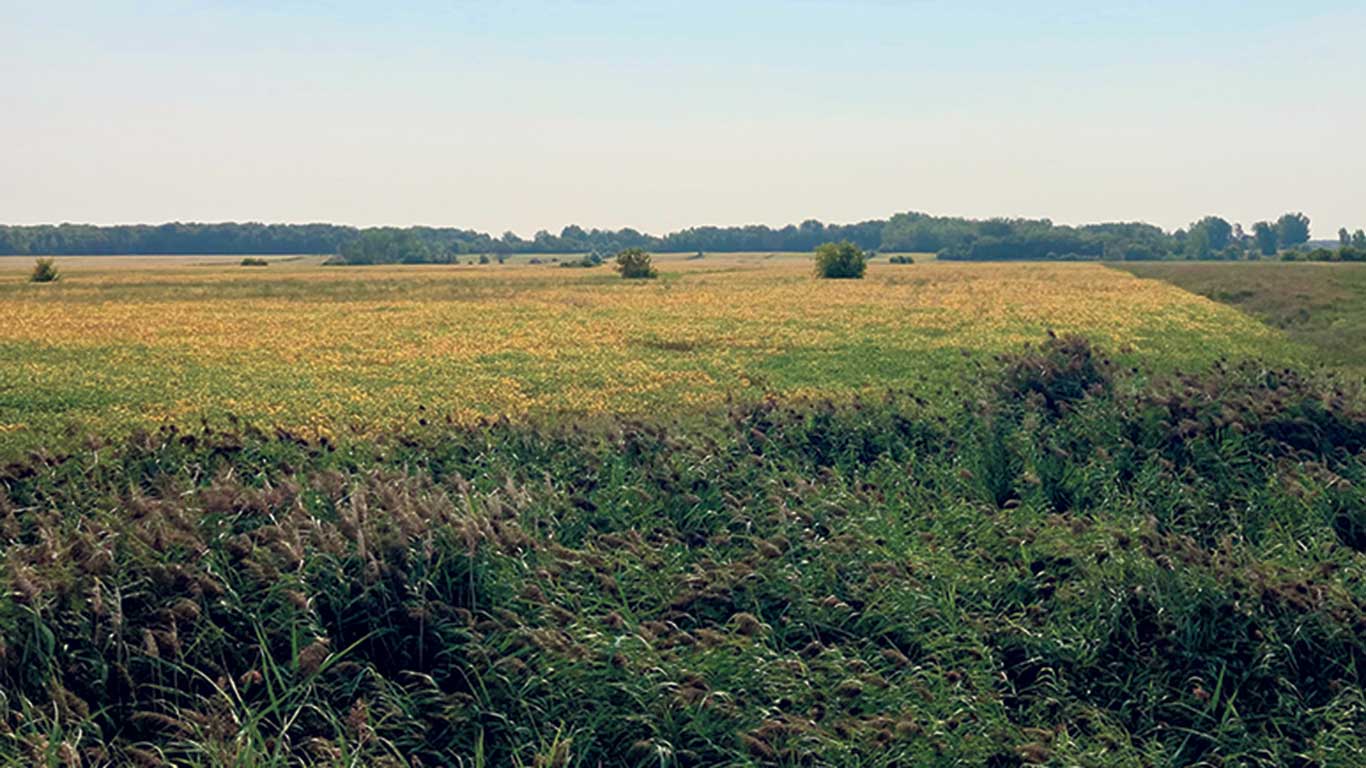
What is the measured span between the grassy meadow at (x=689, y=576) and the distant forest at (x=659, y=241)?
118358 mm

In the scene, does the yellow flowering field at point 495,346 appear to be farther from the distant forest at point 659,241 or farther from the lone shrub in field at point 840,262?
the distant forest at point 659,241

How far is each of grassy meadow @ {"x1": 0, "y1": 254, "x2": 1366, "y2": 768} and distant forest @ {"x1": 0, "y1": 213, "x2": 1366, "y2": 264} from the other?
118 meters

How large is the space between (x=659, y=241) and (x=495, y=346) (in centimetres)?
15777

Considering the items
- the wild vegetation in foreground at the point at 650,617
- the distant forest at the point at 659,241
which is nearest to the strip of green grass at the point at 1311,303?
the wild vegetation in foreground at the point at 650,617

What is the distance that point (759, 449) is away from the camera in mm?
14258

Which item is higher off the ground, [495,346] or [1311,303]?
[495,346]

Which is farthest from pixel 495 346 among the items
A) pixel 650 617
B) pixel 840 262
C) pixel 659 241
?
pixel 659 241

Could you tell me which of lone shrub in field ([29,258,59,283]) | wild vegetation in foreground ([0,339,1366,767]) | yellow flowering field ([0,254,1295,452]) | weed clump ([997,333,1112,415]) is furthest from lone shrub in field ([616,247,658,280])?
wild vegetation in foreground ([0,339,1366,767])

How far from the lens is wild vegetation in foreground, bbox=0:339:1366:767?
25.8ft

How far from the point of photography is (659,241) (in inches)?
7160

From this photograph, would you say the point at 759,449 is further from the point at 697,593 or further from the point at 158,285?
the point at 158,285

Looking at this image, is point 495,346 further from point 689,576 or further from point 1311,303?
point 1311,303

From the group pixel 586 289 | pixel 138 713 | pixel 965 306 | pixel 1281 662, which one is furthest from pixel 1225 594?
pixel 586 289

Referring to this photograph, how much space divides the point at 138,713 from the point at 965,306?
1438 inches
